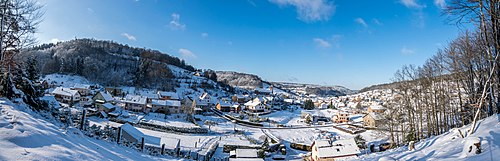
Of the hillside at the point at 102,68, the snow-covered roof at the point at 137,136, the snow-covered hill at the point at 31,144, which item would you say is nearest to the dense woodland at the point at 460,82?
the snow-covered hill at the point at 31,144

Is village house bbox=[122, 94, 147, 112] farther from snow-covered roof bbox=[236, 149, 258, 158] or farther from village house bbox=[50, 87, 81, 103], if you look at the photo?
snow-covered roof bbox=[236, 149, 258, 158]

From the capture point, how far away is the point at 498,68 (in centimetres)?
778

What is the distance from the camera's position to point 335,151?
18.8 meters

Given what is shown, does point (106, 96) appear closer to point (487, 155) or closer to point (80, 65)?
point (80, 65)

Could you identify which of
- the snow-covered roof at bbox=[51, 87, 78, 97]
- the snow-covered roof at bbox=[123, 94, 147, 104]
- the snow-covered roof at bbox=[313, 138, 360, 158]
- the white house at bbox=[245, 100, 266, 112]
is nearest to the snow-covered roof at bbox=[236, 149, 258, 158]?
the snow-covered roof at bbox=[313, 138, 360, 158]

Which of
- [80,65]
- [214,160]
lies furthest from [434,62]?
[80,65]

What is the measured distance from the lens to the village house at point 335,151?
18359 millimetres

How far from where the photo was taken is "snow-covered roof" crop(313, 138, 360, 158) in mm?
18484

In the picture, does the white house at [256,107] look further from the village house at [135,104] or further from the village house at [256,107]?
the village house at [135,104]

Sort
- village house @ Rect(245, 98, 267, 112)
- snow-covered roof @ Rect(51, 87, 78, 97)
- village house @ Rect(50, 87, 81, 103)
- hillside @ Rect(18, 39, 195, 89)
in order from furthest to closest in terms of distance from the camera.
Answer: hillside @ Rect(18, 39, 195, 89) → village house @ Rect(245, 98, 267, 112) → snow-covered roof @ Rect(51, 87, 78, 97) → village house @ Rect(50, 87, 81, 103)

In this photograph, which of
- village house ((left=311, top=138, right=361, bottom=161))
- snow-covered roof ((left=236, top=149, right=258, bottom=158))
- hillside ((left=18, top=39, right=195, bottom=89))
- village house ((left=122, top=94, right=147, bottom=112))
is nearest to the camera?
village house ((left=311, top=138, right=361, bottom=161))

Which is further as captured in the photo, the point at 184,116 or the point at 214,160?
the point at 184,116

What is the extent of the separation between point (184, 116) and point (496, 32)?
39771 mm

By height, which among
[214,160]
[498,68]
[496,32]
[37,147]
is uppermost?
[496,32]
